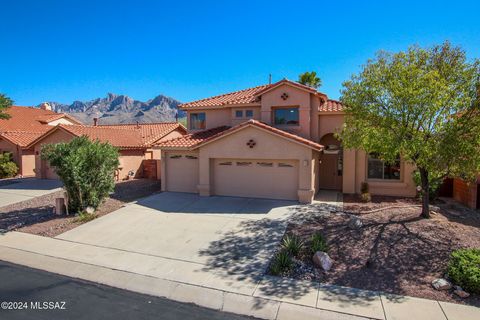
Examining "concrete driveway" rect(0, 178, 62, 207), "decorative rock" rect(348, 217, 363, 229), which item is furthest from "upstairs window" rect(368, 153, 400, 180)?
"concrete driveway" rect(0, 178, 62, 207)

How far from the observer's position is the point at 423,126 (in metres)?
9.28

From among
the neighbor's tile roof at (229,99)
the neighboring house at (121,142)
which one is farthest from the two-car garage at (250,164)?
the neighboring house at (121,142)

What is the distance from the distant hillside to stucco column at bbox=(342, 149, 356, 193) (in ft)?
389

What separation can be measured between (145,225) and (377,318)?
341 inches

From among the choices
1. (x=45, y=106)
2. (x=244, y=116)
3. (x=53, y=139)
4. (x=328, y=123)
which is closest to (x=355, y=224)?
(x=328, y=123)

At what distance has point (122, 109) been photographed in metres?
151

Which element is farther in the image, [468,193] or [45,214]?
[468,193]

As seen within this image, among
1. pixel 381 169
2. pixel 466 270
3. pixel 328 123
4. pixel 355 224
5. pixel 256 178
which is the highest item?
pixel 328 123

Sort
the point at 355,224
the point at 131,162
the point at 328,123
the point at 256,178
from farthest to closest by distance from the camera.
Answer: the point at 131,162 < the point at 328,123 < the point at 256,178 < the point at 355,224

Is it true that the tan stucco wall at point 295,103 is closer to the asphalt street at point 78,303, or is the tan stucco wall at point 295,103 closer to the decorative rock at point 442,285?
the decorative rock at point 442,285

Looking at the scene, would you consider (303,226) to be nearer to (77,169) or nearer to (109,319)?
(109,319)

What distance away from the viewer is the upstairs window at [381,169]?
1559 cm

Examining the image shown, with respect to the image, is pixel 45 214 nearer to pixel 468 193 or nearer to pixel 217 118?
pixel 217 118

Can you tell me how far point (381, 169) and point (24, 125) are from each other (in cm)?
3518
